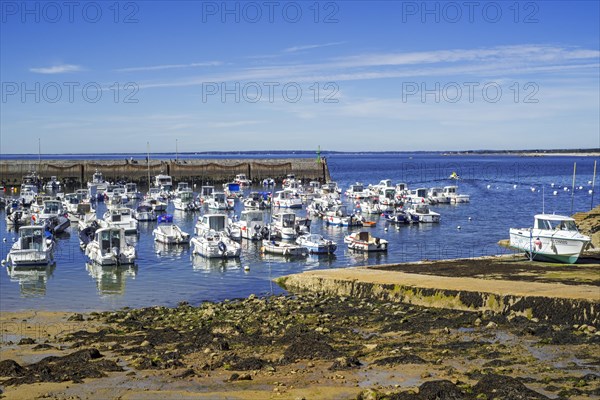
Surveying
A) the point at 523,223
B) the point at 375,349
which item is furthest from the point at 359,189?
the point at 375,349

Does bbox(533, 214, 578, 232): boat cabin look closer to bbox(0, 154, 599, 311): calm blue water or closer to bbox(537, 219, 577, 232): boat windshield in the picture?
bbox(537, 219, 577, 232): boat windshield

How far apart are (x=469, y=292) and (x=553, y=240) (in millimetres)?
11920

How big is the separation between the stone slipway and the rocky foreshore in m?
0.69

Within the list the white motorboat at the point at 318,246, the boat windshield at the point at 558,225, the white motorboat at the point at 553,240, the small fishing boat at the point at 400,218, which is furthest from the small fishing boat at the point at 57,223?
the boat windshield at the point at 558,225

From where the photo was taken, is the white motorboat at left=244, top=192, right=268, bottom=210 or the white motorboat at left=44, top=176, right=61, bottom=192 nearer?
the white motorboat at left=244, top=192, right=268, bottom=210

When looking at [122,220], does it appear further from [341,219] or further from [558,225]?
[558,225]

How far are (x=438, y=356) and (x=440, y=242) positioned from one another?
1402 inches

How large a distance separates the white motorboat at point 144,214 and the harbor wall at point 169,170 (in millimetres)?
51137

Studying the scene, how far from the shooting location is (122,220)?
6506 centimetres

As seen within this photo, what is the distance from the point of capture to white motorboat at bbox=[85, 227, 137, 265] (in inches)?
1777

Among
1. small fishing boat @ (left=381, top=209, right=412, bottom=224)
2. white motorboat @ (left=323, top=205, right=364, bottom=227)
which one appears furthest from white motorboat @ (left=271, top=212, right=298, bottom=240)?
small fishing boat @ (left=381, top=209, right=412, bottom=224)

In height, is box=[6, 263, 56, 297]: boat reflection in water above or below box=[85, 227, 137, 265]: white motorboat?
below

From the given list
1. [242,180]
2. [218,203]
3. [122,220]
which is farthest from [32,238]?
[242,180]

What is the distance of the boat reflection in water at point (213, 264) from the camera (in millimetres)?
45562
